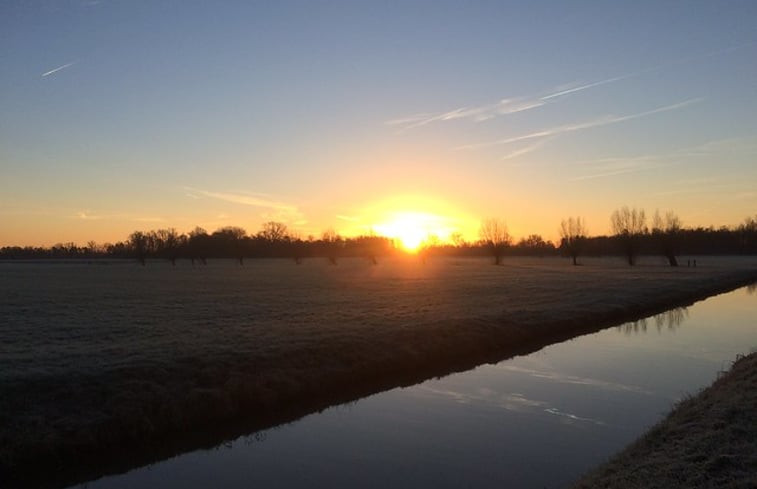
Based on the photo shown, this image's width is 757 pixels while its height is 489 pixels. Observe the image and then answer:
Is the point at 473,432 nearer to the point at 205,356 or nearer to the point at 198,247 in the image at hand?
the point at 205,356

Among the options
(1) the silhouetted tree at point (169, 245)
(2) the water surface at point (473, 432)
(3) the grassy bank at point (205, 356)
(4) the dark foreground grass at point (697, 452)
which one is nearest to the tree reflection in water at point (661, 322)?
(3) the grassy bank at point (205, 356)

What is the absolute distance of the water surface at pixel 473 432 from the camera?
13508 millimetres

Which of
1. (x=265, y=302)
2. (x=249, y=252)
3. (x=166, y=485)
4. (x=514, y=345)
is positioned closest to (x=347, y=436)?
(x=166, y=485)

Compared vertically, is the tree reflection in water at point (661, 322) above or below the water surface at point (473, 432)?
above

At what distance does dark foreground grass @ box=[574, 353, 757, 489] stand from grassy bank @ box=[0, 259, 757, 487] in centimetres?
1028

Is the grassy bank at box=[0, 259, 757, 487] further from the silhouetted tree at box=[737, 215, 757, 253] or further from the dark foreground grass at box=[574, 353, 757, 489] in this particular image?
the silhouetted tree at box=[737, 215, 757, 253]

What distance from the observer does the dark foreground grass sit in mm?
9680

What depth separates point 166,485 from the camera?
13.4 metres

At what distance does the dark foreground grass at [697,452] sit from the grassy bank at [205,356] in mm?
10276

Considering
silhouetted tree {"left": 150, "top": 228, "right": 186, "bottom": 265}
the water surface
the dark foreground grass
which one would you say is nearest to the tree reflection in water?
the water surface

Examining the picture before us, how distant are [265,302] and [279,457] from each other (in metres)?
27.3

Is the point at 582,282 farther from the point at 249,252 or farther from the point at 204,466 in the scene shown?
the point at 249,252

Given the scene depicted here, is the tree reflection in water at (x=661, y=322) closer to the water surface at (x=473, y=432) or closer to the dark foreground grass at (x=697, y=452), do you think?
the water surface at (x=473, y=432)

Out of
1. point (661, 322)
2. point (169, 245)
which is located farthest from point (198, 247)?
point (661, 322)
